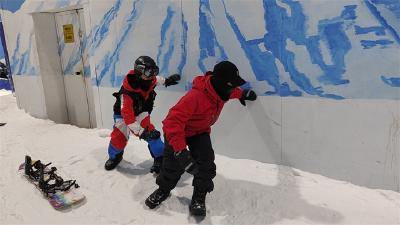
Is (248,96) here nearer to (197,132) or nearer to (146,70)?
(197,132)

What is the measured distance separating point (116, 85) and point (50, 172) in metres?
1.79

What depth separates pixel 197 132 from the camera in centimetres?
302

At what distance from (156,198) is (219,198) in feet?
1.92

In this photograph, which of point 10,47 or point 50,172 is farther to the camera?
point 10,47

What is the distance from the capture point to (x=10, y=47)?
271 inches

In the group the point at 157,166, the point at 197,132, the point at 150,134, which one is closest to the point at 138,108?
the point at 150,134

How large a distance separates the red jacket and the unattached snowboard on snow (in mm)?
1196

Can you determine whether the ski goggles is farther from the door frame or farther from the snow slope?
the door frame

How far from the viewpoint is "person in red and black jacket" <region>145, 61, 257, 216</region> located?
271 centimetres

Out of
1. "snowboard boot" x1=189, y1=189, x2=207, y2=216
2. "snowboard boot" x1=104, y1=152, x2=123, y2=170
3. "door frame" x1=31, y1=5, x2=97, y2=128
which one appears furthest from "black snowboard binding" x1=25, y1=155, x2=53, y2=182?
"door frame" x1=31, y1=5, x2=97, y2=128

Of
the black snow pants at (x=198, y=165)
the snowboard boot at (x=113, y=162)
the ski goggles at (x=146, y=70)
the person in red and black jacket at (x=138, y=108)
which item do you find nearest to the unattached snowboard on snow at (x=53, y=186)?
the snowboard boot at (x=113, y=162)

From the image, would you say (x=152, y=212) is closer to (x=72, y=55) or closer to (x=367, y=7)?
(x=367, y=7)

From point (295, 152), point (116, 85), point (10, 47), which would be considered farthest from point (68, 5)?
point (295, 152)

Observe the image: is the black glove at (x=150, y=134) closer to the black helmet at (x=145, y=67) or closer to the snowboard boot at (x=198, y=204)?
the black helmet at (x=145, y=67)
